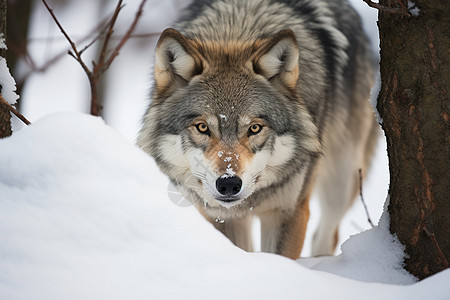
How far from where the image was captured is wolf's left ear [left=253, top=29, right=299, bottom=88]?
291 cm

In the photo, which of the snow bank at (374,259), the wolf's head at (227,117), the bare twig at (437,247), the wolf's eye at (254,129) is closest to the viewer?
the bare twig at (437,247)

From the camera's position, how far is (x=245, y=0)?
3799mm

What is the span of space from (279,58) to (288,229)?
1208 mm

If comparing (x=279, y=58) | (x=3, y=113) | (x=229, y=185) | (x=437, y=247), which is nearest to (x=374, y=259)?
(x=437, y=247)

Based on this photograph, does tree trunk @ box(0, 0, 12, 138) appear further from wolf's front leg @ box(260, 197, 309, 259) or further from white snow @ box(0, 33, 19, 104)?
wolf's front leg @ box(260, 197, 309, 259)

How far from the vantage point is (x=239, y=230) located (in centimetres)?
398

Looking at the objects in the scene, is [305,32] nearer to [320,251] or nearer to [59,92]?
[320,251]

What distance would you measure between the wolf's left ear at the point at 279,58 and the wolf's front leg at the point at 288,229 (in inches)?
36.3

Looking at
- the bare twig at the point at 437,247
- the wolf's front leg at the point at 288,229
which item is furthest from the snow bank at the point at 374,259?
the wolf's front leg at the point at 288,229

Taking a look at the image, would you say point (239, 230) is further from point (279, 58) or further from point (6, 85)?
point (6, 85)

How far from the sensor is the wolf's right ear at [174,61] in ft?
9.48

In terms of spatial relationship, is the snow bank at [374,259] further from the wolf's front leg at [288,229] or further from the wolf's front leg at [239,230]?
the wolf's front leg at [239,230]

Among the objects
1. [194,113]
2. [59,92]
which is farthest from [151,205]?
[59,92]

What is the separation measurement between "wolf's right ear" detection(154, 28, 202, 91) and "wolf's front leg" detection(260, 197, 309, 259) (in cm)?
114
